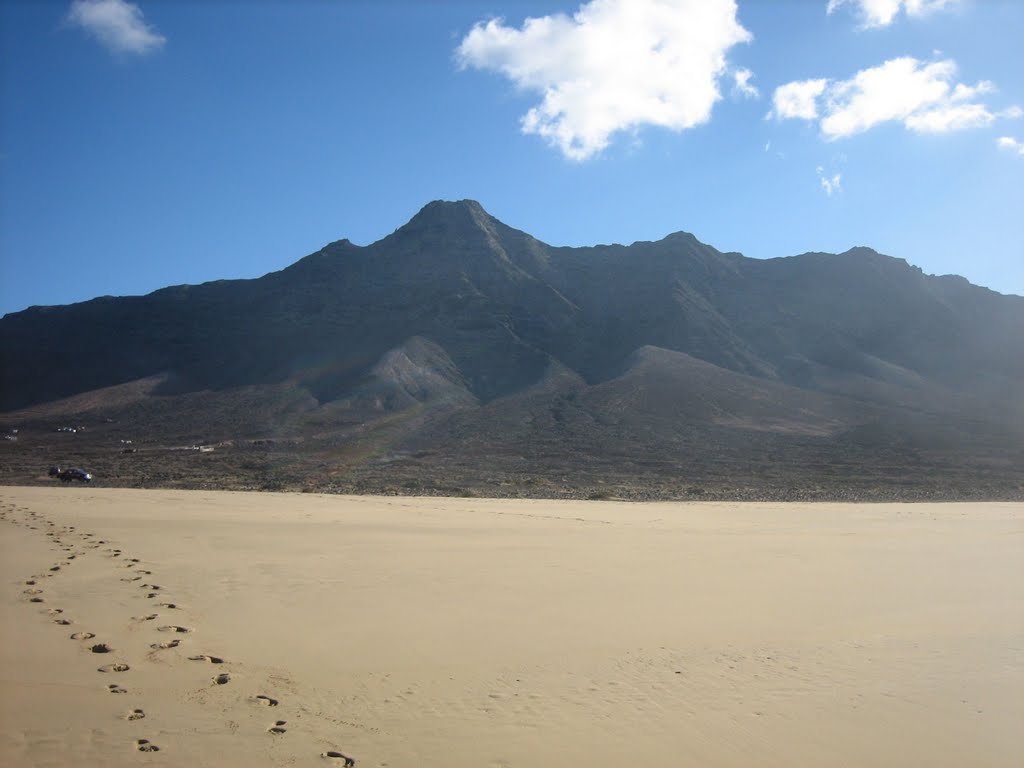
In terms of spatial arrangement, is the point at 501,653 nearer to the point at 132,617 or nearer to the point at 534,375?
the point at 132,617

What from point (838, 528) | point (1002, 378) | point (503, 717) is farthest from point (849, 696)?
point (1002, 378)

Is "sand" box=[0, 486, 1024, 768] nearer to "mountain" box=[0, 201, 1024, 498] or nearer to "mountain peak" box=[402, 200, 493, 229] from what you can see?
"mountain" box=[0, 201, 1024, 498]

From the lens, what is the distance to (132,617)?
7836 millimetres

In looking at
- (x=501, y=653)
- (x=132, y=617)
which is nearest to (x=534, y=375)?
(x=132, y=617)

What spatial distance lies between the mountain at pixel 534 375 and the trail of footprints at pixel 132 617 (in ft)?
63.3

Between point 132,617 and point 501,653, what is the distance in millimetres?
4285

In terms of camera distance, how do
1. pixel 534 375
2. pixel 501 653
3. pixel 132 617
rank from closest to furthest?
pixel 501 653 < pixel 132 617 < pixel 534 375

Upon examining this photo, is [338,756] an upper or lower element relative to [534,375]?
lower

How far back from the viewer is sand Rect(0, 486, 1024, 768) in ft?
17.2

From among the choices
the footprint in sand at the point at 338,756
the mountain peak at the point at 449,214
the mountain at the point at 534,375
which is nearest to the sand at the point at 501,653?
the footprint in sand at the point at 338,756

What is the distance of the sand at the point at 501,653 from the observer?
5246 millimetres

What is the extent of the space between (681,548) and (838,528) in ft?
22.0

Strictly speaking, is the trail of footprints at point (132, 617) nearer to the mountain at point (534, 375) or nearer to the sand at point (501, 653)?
the sand at point (501, 653)

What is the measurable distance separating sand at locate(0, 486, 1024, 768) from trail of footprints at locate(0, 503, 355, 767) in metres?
0.04
